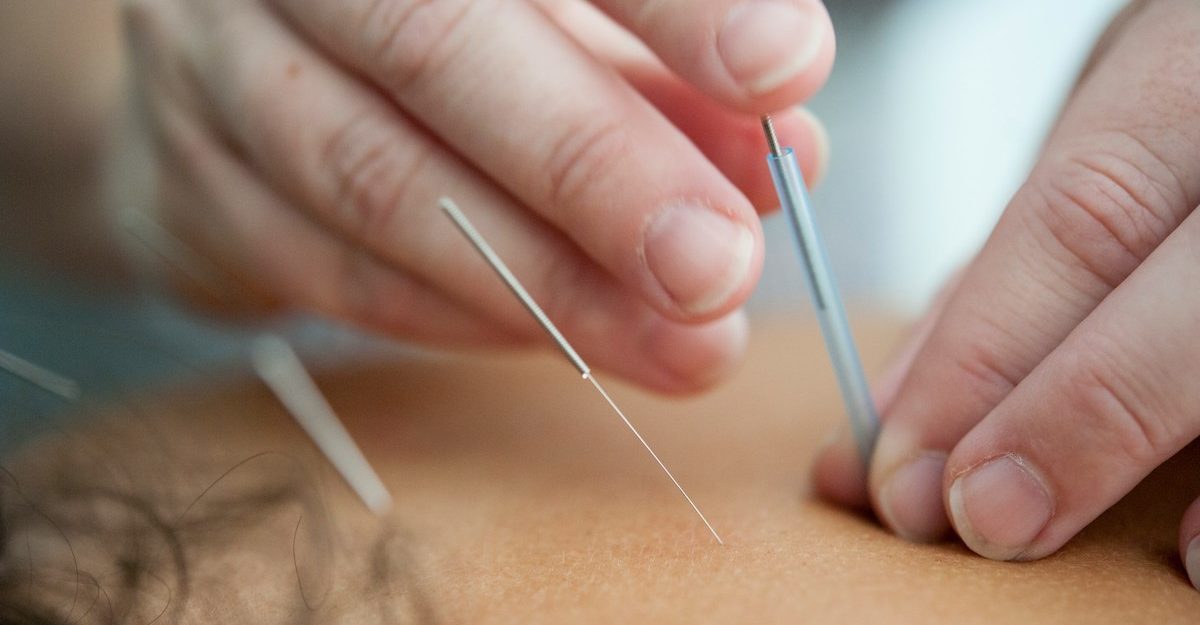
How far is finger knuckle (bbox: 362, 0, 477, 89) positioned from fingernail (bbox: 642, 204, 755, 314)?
0.82 feet

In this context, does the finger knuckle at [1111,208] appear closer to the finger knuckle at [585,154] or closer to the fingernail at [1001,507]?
the fingernail at [1001,507]

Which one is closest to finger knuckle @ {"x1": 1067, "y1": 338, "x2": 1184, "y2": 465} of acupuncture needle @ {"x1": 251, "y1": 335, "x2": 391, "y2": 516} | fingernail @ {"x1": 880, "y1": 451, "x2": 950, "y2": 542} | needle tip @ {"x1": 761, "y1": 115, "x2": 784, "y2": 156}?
fingernail @ {"x1": 880, "y1": 451, "x2": 950, "y2": 542}

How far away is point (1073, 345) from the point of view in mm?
691

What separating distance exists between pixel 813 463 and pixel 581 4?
0.61m

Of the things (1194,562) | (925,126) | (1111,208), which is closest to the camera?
(1194,562)

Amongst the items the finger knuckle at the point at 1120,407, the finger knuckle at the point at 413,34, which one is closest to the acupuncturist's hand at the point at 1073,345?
the finger knuckle at the point at 1120,407

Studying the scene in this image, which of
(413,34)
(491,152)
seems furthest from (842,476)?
(413,34)

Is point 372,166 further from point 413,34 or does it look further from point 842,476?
point 842,476

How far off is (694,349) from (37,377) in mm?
605

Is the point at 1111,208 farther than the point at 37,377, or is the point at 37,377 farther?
the point at 37,377

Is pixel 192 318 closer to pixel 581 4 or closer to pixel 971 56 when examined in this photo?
pixel 581 4

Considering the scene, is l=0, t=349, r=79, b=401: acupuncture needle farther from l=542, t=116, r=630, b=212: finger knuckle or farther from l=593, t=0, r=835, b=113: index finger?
l=593, t=0, r=835, b=113: index finger

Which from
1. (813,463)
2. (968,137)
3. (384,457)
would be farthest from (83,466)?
(968,137)

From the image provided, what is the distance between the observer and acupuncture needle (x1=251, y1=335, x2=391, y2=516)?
852 mm
